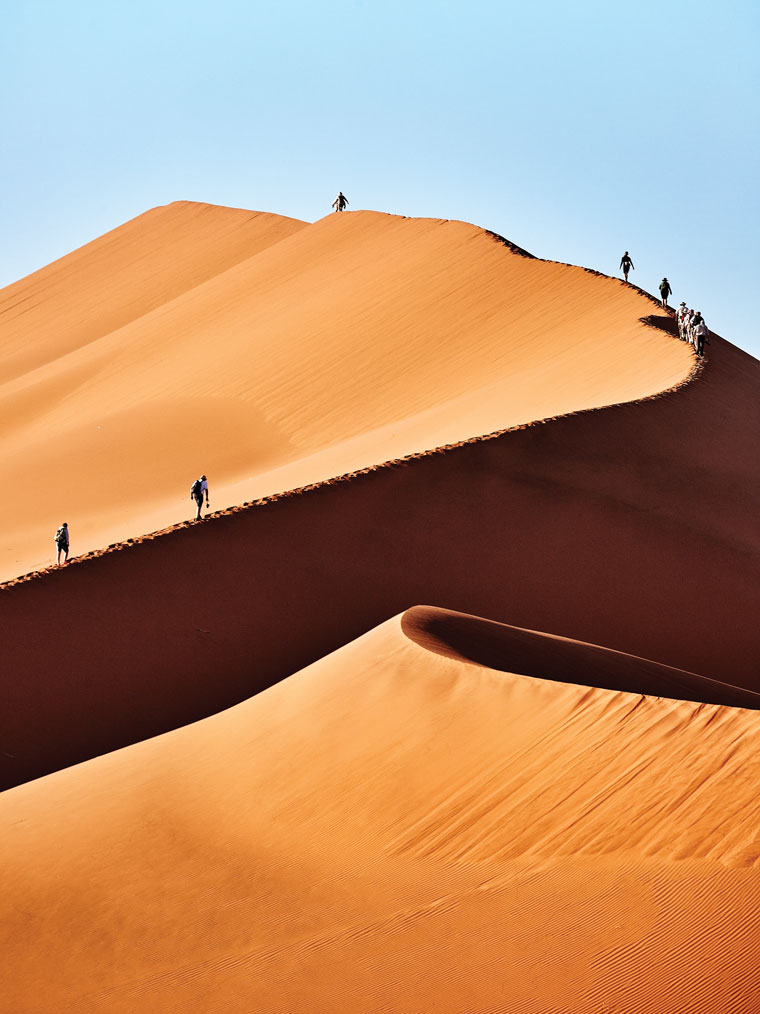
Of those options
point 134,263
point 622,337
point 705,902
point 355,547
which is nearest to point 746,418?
point 622,337

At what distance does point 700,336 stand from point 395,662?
14154 mm

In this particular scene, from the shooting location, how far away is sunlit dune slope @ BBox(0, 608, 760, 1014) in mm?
5703

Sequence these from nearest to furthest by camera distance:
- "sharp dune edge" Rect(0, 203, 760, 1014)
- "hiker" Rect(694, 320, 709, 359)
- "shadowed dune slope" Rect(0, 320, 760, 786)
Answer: "sharp dune edge" Rect(0, 203, 760, 1014) < "shadowed dune slope" Rect(0, 320, 760, 786) < "hiker" Rect(694, 320, 709, 359)

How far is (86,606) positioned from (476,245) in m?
20.8

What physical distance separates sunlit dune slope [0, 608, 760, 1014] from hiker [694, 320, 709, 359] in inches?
528

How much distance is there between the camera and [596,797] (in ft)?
22.5

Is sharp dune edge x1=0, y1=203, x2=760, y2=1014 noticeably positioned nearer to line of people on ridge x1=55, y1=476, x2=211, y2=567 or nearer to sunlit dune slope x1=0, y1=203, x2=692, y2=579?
sunlit dune slope x1=0, y1=203, x2=692, y2=579

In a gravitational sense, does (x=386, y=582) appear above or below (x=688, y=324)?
below

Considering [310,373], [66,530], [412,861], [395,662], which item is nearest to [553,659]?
[395,662]

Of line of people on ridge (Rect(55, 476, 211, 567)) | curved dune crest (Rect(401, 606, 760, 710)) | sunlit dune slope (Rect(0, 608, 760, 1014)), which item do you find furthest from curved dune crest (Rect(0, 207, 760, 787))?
sunlit dune slope (Rect(0, 608, 760, 1014))

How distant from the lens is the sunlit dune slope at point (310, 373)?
2059cm

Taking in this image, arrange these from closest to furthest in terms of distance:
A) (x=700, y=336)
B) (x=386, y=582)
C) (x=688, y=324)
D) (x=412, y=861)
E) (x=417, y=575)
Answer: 1. (x=412, y=861)
2. (x=386, y=582)
3. (x=417, y=575)
4. (x=700, y=336)
5. (x=688, y=324)

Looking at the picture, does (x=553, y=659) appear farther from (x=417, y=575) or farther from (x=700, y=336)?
(x=700, y=336)

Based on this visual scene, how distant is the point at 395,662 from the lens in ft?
32.0
